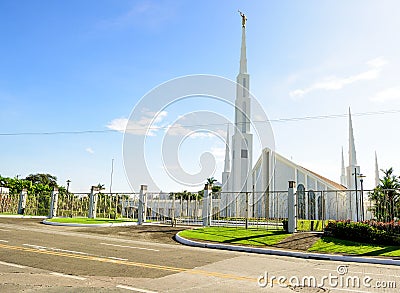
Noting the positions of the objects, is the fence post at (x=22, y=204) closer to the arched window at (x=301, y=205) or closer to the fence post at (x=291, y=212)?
the arched window at (x=301, y=205)

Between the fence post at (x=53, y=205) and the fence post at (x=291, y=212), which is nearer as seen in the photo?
the fence post at (x=291, y=212)

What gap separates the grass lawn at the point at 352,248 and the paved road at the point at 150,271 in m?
2.45

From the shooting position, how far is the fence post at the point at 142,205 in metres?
23.6

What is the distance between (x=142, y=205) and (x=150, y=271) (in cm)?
1590

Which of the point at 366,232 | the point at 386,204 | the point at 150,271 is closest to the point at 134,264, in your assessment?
the point at 150,271

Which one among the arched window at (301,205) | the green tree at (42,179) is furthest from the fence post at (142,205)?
the green tree at (42,179)

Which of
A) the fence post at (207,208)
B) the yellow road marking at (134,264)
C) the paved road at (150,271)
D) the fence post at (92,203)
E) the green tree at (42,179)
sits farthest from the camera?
the green tree at (42,179)

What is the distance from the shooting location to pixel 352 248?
1361 cm

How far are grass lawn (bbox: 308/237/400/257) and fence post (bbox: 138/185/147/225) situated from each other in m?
12.4

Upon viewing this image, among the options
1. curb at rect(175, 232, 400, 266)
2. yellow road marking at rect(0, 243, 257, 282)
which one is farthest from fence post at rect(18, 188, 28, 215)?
yellow road marking at rect(0, 243, 257, 282)

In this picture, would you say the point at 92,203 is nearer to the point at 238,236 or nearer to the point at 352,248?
the point at 238,236

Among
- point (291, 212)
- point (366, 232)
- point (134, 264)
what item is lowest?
point (134, 264)

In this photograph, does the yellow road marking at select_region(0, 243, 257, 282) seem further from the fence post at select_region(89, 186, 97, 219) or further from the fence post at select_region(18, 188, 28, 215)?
the fence post at select_region(18, 188, 28, 215)

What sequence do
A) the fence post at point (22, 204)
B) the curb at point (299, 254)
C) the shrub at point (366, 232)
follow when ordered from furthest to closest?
the fence post at point (22, 204), the shrub at point (366, 232), the curb at point (299, 254)
